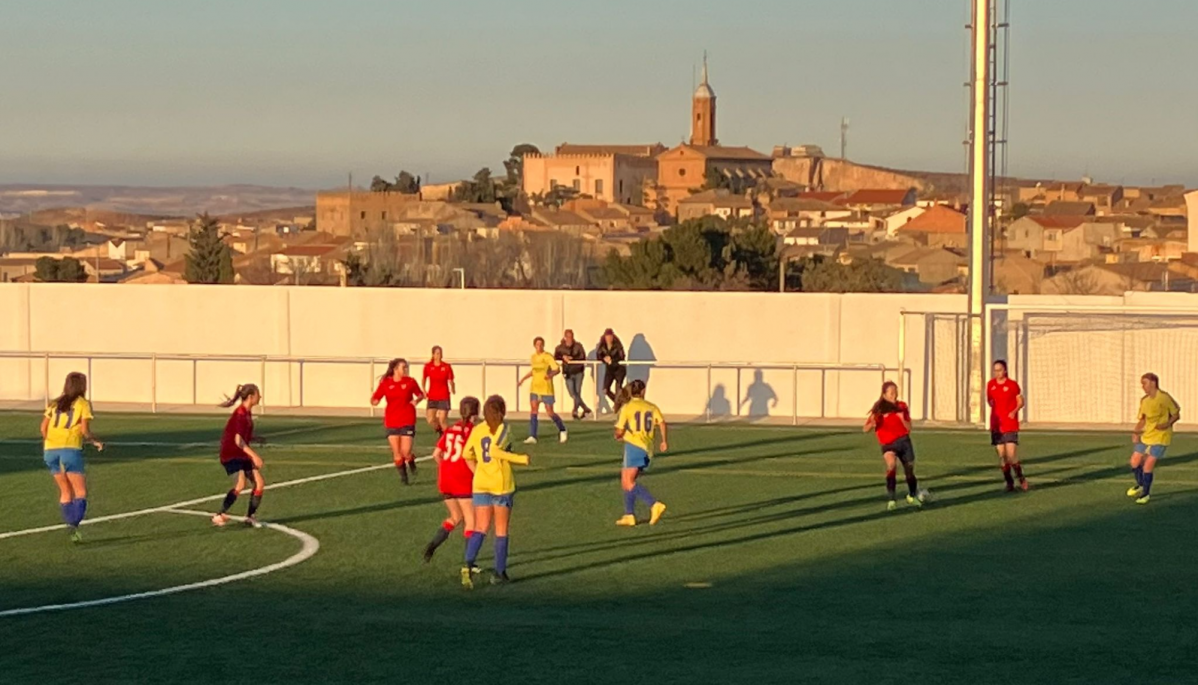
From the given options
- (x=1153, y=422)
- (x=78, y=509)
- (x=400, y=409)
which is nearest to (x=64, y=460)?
(x=78, y=509)

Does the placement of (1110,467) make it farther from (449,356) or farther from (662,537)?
(449,356)

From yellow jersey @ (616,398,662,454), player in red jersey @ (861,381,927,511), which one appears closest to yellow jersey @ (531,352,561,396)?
player in red jersey @ (861,381,927,511)

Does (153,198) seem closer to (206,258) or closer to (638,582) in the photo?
(206,258)

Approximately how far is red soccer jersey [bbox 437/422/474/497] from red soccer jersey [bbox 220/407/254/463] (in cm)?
311

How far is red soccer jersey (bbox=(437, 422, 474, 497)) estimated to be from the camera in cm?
1598

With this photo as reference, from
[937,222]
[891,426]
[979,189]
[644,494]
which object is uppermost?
[937,222]

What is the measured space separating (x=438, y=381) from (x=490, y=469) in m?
11.1

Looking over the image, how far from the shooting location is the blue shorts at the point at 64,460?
1804 cm

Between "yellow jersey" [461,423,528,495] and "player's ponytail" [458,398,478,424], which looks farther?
"player's ponytail" [458,398,478,424]

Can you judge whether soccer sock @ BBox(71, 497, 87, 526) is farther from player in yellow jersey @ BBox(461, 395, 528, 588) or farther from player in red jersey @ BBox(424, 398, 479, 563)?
player in yellow jersey @ BBox(461, 395, 528, 588)

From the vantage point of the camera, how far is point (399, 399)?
23.1 m

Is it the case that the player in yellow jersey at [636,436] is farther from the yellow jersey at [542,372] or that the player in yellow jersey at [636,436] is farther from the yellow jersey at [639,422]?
the yellow jersey at [542,372]

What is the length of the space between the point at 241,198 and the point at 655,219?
149 feet

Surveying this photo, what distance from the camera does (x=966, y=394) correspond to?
32.3 meters
